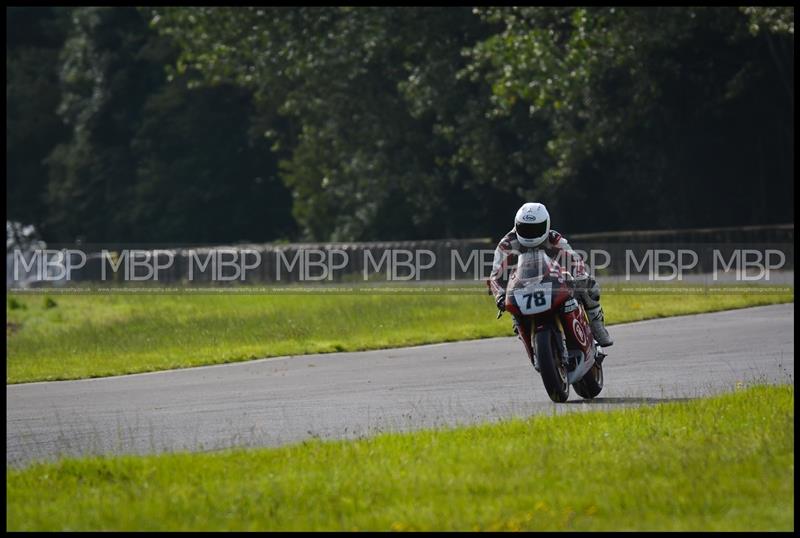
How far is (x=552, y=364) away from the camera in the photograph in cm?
1275

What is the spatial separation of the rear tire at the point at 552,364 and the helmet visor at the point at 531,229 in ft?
2.49

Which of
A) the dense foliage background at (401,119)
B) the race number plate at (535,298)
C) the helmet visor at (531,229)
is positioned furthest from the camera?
the dense foliage background at (401,119)

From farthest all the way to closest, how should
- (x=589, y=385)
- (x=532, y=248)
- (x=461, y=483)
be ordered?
(x=589, y=385), (x=532, y=248), (x=461, y=483)

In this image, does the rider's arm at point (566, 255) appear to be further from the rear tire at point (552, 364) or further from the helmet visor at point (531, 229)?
the rear tire at point (552, 364)

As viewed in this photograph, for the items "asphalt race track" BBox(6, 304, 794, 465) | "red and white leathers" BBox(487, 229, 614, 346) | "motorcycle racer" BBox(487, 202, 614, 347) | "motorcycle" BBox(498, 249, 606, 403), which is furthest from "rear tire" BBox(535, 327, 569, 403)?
"red and white leathers" BBox(487, 229, 614, 346)

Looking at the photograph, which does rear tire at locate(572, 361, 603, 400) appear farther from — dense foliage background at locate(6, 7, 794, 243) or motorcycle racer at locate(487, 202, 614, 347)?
dense foliage background at locate(6, 7, 794, 243)

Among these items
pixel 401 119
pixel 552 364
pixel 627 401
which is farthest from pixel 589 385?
pixel 401 119

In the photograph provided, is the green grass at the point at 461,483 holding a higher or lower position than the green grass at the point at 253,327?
lower

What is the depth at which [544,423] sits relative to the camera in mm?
11172

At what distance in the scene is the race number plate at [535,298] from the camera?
1262 cm

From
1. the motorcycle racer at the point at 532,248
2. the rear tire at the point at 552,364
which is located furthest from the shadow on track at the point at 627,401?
the motorcycle racer at the point at 532,248

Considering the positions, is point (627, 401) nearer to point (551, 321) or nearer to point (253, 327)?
point (551, 321)

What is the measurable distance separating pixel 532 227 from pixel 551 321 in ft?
2.49

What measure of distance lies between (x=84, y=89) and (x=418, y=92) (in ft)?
65.2
